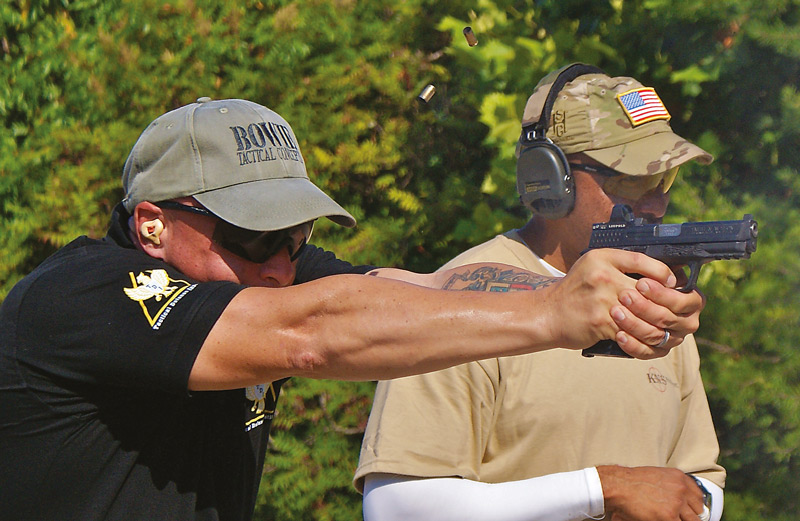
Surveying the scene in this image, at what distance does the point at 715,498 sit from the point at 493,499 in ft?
2.44

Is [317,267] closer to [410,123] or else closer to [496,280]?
[496,280]

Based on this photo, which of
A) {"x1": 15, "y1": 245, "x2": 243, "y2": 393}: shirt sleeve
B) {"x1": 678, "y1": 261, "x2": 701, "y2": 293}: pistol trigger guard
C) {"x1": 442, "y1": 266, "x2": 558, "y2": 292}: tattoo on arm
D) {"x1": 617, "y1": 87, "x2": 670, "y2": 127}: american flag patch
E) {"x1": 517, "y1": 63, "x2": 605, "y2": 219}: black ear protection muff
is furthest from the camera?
{"x1": 617, "y1": 87, "x2": 670, "y2": 127}: american flag patch

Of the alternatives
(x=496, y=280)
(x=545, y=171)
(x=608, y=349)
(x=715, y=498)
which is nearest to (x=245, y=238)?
(x=496, y=280)

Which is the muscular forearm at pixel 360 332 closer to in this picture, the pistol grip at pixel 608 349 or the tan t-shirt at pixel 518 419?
the pistol grip at pixel 608 349

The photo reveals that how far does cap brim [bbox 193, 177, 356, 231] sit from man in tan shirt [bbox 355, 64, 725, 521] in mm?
650

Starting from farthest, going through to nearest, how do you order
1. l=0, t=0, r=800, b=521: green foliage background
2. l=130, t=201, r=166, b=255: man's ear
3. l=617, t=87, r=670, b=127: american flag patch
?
l=0, t=0, r=800, b=521: green foliage background
l=617, t=87, r=670, b=127: american flag patch
l=130, t=201, r=166, b=255: man's ear

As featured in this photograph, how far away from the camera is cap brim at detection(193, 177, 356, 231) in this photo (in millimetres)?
2100

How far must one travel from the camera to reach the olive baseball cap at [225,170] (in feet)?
6.96

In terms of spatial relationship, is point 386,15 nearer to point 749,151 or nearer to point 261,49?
point 261,49

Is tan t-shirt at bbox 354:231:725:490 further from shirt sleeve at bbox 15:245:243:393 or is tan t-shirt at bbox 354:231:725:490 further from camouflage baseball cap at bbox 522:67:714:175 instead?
shirt sleeve at bbox 15:245:243:393

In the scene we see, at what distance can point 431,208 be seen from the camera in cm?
473

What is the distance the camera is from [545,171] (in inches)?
115

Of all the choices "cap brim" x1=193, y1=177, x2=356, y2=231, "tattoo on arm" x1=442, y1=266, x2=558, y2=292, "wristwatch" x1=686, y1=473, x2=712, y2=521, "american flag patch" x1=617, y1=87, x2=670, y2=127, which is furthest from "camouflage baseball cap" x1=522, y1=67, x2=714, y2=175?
"cap brim" x1=193, y1=177, x2=356, y2=231

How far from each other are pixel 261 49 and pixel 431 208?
3.80ft
